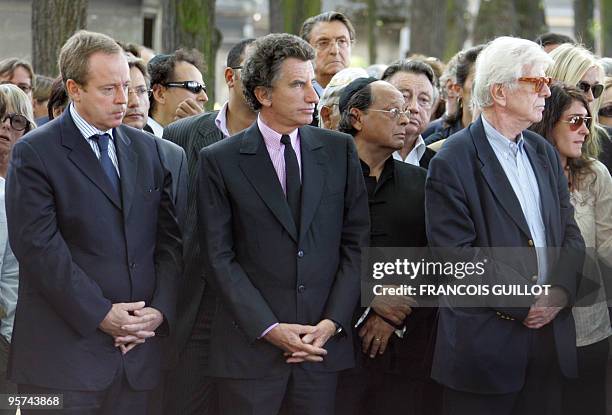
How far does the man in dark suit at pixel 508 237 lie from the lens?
542cm

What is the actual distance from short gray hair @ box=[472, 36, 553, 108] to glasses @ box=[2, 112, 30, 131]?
2.50 meters

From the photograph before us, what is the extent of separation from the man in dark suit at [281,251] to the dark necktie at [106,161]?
1.39 feet

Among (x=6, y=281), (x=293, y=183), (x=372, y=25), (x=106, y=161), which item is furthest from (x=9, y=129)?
(x=372, y=25)

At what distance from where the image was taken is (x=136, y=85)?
6852mm

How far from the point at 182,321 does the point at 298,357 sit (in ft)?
2.67

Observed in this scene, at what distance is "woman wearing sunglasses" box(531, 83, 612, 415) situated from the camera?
238 inches

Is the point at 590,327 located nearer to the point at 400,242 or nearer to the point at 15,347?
the point at 400,242

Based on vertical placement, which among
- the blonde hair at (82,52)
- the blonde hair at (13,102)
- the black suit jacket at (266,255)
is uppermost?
the blonde hair at (82,52)

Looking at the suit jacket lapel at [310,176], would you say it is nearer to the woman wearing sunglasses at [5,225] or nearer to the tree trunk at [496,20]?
the woman wearing sunglasses at [5,225]

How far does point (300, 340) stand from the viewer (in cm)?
527

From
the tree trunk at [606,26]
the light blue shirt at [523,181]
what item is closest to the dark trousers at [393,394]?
the light blue shirt at [523,181]

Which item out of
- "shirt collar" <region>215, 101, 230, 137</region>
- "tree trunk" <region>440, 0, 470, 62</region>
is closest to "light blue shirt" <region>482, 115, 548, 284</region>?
"shirt collar" <region>215, 101, 230, 137</region>

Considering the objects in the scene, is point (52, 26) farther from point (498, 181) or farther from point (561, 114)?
point (498, 181)

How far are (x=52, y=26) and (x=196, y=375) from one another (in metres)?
A: 5.51
